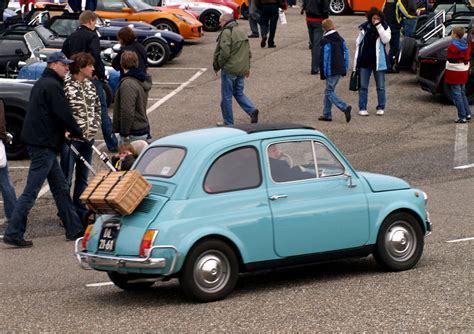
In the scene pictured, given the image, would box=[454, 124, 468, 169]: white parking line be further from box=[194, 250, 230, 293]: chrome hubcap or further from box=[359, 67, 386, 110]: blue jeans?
box=[194, 250, 230, 293]: chrome hubcap

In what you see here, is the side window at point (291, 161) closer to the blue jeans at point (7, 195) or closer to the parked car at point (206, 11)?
the blue jeans at point (7, 195)

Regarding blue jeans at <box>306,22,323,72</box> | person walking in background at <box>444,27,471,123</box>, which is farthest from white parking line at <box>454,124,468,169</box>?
blue jeans at <box>306,22,323,72</box>

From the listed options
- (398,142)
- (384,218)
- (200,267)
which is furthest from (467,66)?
(200,267)

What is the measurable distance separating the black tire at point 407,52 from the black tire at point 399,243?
14.5 meters

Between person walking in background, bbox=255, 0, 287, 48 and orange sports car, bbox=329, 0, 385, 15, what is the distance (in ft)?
26.1

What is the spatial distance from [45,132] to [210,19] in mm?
22241

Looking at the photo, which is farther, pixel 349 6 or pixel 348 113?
pixel 349 6

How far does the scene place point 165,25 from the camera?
2938cm

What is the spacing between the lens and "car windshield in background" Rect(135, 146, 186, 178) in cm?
971

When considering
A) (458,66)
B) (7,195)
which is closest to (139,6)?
(458,66)

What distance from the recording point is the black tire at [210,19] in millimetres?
33781

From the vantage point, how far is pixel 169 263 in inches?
354

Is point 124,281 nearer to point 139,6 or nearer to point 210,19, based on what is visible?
point 139,6

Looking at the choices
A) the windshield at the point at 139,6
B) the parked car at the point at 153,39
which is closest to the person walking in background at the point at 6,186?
the parked car at the point at 153,39
